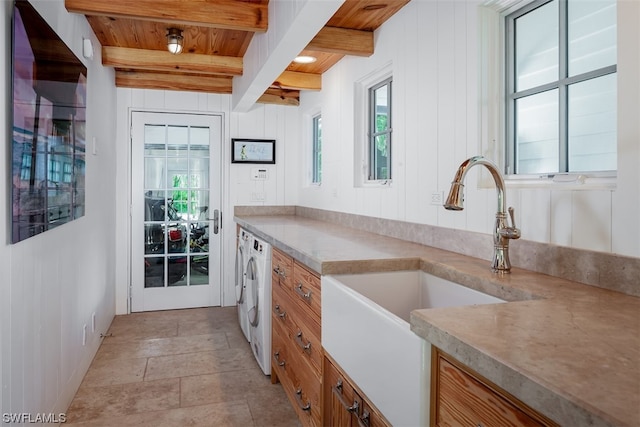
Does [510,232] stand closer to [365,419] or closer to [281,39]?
[365,419]

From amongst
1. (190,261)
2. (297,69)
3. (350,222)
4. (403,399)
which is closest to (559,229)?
(403,399)

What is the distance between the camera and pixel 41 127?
1686 millimetres

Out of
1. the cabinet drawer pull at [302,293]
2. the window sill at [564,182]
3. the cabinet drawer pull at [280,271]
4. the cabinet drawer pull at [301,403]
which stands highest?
the window sill at [564,182]

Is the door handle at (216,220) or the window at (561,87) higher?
the window at (561,87)

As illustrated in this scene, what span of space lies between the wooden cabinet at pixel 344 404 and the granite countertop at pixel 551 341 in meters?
0.41

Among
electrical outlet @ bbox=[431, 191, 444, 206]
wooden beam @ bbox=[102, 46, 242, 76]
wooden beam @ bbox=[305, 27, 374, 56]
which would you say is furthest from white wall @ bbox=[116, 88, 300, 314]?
electrical outlet @ bbox=[431, 191, 444, 206]

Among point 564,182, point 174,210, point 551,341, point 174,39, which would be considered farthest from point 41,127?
point 174,210

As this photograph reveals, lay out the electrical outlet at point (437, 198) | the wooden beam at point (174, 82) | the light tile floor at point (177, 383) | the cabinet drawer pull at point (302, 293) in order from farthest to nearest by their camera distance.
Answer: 1. the wooden beam at point (174, 82)
2. the light tile floor at point (177, 383)
3. the electrical outlet at point (437, 198)
4. the cabinet drawer pull at point (302, 293)

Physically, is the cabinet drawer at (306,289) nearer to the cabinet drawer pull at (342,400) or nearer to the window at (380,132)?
the cabinet drawer pull at (342,400)

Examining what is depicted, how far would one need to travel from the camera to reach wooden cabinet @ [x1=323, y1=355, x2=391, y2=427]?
1.23 metres

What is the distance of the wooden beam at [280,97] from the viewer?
4.34 m

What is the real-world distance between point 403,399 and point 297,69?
3.11 metres

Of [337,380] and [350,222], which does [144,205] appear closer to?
[350,222]

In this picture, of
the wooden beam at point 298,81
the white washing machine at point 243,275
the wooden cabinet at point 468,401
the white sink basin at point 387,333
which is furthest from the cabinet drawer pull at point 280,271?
the wooden beam at point 298,81
